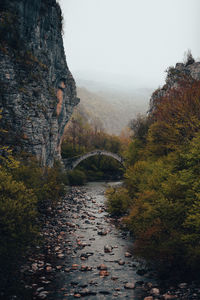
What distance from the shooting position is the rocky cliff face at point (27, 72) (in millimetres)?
28609

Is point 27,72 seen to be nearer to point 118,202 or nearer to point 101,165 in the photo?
point 118,202

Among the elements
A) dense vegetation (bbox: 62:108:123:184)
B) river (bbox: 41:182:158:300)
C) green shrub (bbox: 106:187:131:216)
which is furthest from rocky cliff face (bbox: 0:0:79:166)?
dense vegetation (bbox: 62:108:123:184)

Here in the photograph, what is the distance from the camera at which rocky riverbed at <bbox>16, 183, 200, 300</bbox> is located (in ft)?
31.6

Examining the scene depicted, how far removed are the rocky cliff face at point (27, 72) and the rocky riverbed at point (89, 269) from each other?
48.2 feet

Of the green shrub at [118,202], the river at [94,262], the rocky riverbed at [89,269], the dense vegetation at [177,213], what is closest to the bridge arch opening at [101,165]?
the green shrub at [118,202]

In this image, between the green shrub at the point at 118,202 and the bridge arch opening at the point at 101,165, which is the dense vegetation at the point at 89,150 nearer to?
the bridge arch opening at the point at 101,165

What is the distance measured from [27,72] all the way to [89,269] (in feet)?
93.6

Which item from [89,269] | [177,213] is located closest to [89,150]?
[89,269]

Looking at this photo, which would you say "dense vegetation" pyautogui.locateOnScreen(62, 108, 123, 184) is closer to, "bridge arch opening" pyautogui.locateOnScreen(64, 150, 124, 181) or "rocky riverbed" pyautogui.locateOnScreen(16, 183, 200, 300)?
"bridge arch opening" pyautogui.locateOnScreen(64, 150, 124, 181)

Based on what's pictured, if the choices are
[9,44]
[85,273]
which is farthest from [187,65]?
[85,273]

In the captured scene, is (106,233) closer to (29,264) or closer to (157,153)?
(29,264)

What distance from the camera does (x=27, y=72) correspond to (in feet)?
105

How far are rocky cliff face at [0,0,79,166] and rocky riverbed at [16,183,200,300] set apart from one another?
579 inches

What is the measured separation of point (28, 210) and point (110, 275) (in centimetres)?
574
